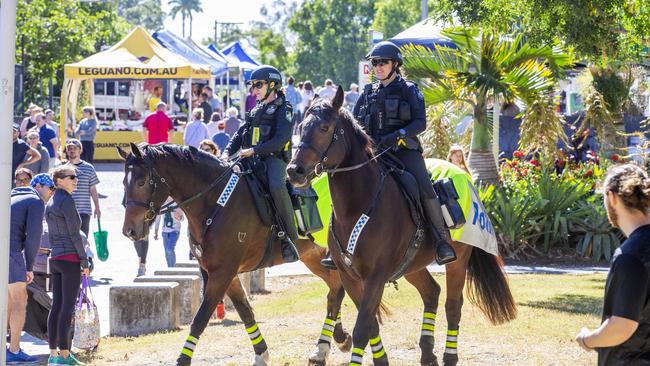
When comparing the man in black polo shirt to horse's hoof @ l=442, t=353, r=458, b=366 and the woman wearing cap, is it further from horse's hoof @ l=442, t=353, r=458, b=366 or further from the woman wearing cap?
the woman wearing cap

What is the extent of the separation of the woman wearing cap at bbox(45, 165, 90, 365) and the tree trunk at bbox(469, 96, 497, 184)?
923cm

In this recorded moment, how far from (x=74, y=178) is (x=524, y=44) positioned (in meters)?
9.27

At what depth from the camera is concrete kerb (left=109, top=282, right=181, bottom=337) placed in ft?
40.9

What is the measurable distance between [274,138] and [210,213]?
94 cm

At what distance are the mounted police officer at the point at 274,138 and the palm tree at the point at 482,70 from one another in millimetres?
7337

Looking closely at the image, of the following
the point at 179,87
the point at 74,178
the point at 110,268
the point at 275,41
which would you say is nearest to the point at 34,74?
the point at 179,87

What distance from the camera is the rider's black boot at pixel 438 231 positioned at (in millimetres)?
9383

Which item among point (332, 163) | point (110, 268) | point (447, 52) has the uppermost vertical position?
point (447, 52)

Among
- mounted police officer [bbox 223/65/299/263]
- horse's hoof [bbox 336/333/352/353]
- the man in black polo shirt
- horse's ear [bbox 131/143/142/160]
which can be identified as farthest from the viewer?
horse's hoof [bbox 336/333/352/353]

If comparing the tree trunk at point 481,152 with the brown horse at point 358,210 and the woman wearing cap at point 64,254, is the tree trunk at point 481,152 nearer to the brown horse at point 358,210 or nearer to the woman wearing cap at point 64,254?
the brown horse at point 358,210

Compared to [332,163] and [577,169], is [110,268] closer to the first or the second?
[577,169]

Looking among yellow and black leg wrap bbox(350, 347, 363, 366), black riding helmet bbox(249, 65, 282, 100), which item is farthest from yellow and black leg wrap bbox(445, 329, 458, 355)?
black riding helmet bbox(249, 65, 282, 100)

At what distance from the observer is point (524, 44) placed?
1758 cm

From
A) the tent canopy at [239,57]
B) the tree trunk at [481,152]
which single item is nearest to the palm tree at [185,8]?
the tent canopy at [239,57]
